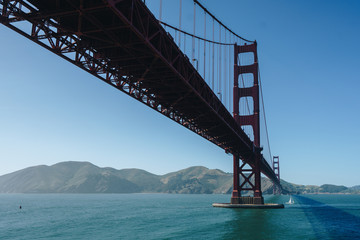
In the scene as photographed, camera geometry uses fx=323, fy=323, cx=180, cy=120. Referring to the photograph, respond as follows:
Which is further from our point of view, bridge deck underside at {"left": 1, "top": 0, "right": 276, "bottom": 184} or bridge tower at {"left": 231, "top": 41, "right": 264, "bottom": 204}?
bridge tower at {"left": 231, "top": 41, "right": 264, "bottom": 204}

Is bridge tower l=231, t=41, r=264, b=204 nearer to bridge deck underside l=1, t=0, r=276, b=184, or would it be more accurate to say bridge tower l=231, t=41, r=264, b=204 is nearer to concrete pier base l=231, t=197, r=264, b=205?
concrete pier base l=231, t=197, r=264, b=205

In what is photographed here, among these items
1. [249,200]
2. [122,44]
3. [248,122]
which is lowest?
[249,200]

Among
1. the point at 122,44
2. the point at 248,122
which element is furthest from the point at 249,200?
the point at 122,44

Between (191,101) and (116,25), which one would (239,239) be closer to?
(191,101)

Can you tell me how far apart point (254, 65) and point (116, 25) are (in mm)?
50515

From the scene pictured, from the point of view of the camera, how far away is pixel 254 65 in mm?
60688

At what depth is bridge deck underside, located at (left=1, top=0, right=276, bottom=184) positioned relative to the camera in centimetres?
→ 1291

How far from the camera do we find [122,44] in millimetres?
Result: 15305

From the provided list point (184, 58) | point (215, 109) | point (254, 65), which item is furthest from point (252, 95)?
point (184, 58)

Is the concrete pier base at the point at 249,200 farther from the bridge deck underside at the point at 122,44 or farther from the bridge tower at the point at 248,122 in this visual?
the bridge deck underside at the point at 122,44

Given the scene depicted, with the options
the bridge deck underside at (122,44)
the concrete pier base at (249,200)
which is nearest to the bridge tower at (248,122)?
the concrete pier base at (249,200)

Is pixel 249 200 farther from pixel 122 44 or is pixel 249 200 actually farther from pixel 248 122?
pixel 122 44

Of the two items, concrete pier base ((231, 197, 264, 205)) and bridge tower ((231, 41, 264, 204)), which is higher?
bridge tower ((231, 41, 264, 204))

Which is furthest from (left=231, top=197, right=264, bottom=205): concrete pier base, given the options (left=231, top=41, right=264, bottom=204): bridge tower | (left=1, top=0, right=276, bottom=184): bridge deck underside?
(left=1, top=0, right=276, bottom=184): bridge deck underside
